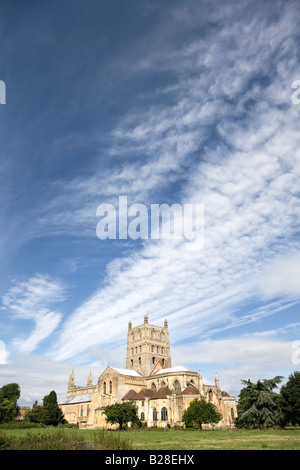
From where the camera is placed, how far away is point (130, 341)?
3526 inches

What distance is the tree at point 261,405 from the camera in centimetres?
3847

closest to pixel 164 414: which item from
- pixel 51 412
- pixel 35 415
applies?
pixel 51 412

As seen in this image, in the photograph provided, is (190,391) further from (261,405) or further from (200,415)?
(261,405)

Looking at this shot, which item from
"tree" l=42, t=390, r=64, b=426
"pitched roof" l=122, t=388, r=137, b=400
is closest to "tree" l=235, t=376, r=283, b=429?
"pitched roof" l=122, t=388, r=137, b=400

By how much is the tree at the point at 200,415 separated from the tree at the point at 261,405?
606cm

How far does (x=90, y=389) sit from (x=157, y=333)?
22.5 metres

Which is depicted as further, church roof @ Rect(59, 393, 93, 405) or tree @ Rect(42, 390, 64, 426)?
church roof @ Rect(59, 393, 93, 405)

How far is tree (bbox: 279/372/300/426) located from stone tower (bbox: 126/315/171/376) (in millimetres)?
45814

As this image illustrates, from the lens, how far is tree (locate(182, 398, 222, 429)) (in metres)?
46.5

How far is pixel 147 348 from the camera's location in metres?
82.9

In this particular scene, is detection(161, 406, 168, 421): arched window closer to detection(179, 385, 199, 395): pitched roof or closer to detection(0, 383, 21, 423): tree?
detection(179, 385, 199, 395): pitched roof
